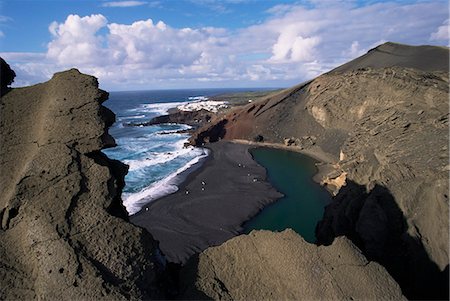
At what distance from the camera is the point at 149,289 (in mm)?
10305

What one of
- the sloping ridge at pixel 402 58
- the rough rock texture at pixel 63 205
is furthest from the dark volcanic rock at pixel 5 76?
the sloping ridge at pixel 402 58

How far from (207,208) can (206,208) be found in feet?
0.32

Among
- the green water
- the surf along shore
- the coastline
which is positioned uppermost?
the surf along shore

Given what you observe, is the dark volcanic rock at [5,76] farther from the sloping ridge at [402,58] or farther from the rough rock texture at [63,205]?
the sloping ridge at [402,58]

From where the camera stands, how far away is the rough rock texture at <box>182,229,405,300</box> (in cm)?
1084

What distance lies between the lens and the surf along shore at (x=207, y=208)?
28.2 metres

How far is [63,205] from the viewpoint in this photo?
35.6ft

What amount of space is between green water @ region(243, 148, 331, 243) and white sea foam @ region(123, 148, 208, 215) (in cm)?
1114

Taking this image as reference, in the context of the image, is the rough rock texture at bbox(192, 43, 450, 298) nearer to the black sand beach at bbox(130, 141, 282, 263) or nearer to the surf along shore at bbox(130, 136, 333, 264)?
the surf along shore at bbox(130, 136, 333, 264)

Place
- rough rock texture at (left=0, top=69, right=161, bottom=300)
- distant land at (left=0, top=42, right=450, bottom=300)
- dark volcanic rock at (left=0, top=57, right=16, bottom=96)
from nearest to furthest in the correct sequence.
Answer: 1. rough rock texture at (left=0, top=69, right=161, bottom=300)
2. distant land at (left=0, top=42, right=450, bottom=300)
3. dark volcanic rock at (left=0, top=57, right=16, bottom=96)

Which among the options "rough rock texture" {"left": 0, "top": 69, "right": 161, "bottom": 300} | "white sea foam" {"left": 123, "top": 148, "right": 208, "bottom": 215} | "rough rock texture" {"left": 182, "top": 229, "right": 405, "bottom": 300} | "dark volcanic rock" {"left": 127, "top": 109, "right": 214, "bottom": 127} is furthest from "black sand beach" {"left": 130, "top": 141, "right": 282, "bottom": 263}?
"dark volcanic rock" {"left": 127, "top": 109, "right": 214, "bottom": 127}

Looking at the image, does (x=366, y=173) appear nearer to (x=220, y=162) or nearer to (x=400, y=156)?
(x=400, y=156)

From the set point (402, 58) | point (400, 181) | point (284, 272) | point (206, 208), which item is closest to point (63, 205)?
point (284, 272)

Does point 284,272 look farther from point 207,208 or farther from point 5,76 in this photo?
point 207,208
